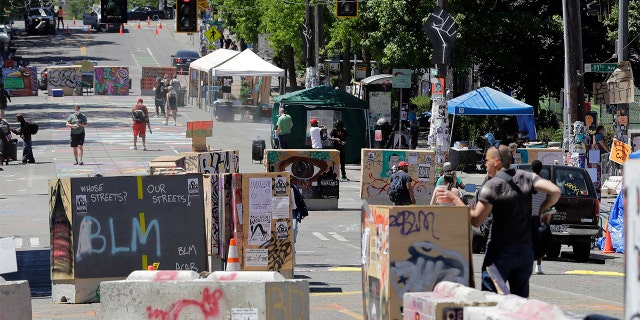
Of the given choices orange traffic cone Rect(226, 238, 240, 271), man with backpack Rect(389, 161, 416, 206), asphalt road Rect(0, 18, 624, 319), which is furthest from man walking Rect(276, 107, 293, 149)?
orange traffic cone Rect(226, 238, 240, 271)

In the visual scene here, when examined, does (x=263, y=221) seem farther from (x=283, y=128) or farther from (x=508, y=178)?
(x=283, y=128)

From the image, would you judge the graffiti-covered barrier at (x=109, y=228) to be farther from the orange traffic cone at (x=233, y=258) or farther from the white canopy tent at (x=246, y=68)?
the white canopy tent at (x=246, y=68)

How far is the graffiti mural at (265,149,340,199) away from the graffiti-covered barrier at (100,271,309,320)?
15.9m

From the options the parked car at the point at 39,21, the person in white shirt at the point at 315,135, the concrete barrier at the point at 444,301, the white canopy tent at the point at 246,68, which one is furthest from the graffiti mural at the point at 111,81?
the concrete barrier at the point at 444,301

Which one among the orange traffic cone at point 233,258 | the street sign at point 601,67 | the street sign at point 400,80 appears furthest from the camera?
the street sign at point 400,80

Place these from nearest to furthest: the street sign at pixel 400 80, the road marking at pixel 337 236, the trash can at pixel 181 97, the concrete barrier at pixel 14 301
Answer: the concrete barrier at pixel 14 301
the road marking at pixel 337 236
the street sign at pixel 400 80
the trash can at pixel 181 97

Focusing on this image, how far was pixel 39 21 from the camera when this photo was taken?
102875 millimetres

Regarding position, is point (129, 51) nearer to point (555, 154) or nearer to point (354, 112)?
point (354, 112)

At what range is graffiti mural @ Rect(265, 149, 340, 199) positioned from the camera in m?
26.3

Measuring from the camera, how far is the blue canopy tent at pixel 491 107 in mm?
34781

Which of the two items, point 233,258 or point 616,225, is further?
point 616,225

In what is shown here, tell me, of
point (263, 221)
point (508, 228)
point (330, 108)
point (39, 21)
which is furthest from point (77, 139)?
point (39, 21)

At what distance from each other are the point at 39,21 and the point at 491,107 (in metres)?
74.6

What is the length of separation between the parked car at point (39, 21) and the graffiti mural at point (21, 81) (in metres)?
38.7
